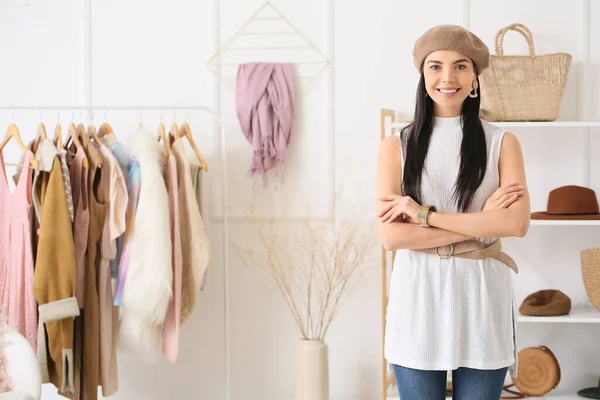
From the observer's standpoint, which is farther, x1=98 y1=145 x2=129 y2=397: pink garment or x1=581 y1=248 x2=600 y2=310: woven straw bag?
x1=581 y1=248 x2=600 y2=310: woven straw bag

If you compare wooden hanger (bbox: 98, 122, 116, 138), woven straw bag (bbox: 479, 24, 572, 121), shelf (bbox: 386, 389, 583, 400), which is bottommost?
shelf (bbox: 386, 389, 583, 400)

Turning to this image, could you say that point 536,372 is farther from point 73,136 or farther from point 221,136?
point 73,136

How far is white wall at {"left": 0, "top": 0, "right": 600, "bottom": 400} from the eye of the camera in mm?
3525

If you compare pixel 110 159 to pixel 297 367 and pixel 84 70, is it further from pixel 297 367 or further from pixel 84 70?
pixel 297 367

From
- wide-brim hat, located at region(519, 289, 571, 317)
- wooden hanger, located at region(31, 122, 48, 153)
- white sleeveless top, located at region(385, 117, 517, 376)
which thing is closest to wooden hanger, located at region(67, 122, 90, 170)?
wooden hanger, located at region(31, 122, 48, 153)

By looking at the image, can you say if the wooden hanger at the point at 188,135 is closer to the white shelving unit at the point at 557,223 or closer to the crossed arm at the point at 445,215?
the white shelving unit at the point at 557,223

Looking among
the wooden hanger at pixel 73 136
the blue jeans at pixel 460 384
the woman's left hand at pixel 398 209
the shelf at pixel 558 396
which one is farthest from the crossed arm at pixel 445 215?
the shelf at pixel 558 396

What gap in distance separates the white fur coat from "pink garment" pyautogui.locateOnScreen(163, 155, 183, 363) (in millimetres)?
63

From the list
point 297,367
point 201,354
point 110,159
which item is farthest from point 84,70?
point 297,367

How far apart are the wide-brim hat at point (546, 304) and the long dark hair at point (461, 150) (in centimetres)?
151

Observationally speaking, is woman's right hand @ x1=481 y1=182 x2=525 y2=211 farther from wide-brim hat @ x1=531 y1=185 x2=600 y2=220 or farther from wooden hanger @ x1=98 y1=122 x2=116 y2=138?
wooden hanger @ x1=98 y1=122 x2=116 y2=138

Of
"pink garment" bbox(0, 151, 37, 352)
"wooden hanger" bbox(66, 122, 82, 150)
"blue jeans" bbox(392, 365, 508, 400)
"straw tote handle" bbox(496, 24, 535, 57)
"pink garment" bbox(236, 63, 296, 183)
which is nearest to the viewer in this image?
"blue jeans" bbox(392, 365, 508, 400)

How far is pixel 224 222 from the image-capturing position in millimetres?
3520

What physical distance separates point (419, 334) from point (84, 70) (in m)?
2.35
